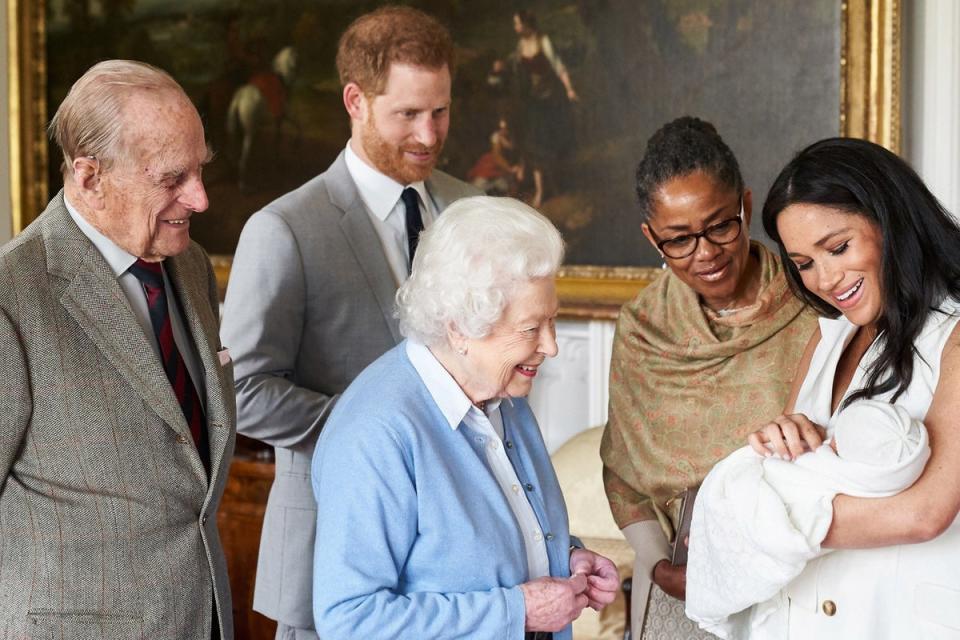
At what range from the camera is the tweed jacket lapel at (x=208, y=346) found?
2.46m

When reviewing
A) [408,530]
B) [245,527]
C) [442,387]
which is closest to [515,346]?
[442,387]

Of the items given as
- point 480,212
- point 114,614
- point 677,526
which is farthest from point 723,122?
point 114,614

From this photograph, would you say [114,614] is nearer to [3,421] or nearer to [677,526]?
[3,421]

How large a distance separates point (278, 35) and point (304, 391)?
3.30 metres

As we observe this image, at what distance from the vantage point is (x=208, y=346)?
8.27ft

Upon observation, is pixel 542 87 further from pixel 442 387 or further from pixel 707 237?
pixel 442 387

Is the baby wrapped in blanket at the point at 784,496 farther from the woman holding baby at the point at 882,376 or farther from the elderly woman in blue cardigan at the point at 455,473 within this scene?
the elderly woman in blue cardigan at the point at 455,473

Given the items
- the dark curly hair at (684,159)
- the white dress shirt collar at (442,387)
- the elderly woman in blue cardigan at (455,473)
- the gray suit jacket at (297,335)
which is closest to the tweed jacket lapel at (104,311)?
the elderly woman in blue cardigan at (455,473)

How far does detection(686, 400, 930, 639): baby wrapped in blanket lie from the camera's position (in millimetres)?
1994

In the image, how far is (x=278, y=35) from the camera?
19.1 feet

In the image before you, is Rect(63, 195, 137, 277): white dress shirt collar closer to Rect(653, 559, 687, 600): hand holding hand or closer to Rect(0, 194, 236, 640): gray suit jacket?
Rect(0, 194, 236, 640): gray suit jacket

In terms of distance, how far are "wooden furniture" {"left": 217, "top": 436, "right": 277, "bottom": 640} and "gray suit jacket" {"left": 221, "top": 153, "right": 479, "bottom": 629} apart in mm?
2290

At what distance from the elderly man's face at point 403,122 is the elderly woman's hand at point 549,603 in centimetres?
151

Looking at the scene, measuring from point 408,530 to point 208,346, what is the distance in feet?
2.25
